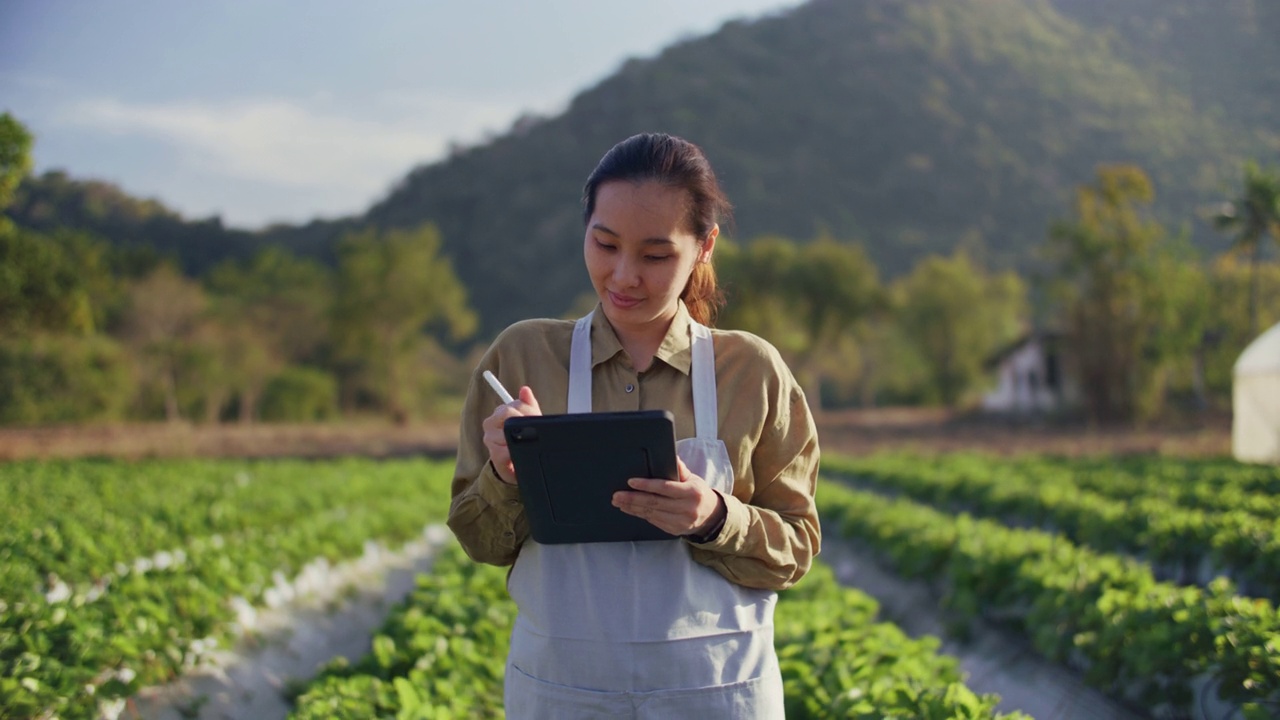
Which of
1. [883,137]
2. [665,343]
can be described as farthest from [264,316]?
[883,137]

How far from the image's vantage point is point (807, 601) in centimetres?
523

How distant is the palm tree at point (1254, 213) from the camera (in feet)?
70.7

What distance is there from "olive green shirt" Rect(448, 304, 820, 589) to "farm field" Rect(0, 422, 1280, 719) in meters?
1.38

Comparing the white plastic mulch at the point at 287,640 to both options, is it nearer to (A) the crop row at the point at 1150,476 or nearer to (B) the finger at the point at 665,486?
(B) the finger at the point at 665,486

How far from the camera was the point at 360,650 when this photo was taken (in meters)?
5.64

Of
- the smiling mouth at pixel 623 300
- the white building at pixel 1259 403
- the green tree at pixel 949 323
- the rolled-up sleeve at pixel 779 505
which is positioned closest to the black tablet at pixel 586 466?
the rolled-up sleeve at pixel 779 505

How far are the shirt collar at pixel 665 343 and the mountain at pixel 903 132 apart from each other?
44913 mm

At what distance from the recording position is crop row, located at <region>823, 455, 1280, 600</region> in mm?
5609

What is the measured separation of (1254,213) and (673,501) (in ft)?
80.8

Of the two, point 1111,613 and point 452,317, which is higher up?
point 452,317

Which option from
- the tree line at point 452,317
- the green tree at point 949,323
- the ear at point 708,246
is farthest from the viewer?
the green tree at point 949,323

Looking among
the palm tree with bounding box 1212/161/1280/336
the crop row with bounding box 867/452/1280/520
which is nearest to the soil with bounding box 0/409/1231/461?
the crop row with bounding box 867/452/1280/520

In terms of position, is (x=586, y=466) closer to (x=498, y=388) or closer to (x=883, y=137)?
(x=498, y=388)

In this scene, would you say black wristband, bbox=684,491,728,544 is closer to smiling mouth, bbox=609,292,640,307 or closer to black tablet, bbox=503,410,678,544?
black tablet, bbox=503,410,678,544
